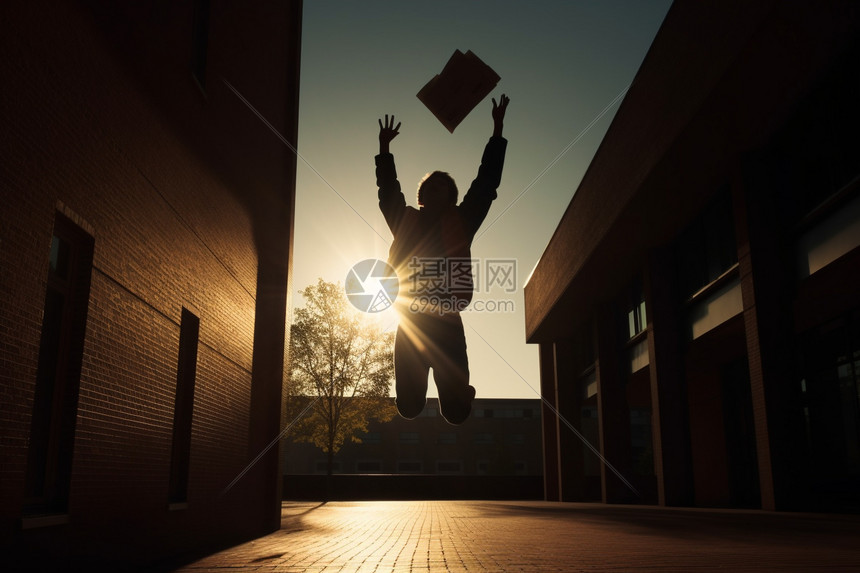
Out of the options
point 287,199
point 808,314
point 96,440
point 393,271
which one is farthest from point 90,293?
point 808,314

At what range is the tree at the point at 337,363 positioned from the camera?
3148cm

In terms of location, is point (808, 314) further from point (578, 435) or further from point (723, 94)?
point (578, 435)

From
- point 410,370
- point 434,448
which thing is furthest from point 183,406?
point 434,448

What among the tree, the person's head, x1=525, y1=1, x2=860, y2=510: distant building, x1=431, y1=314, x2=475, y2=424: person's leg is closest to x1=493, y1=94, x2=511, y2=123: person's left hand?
the person's head

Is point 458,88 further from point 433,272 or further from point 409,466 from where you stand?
point 409,466

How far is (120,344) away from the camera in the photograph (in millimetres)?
6938

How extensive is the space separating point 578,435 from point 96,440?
26.8 metres

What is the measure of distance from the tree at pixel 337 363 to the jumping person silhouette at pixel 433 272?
2617 centimetres

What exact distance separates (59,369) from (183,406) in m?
3.31

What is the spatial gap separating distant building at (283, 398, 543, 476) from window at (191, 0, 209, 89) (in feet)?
167

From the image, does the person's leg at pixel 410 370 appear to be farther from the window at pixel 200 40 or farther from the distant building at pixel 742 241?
the distant building at pixel 742 241

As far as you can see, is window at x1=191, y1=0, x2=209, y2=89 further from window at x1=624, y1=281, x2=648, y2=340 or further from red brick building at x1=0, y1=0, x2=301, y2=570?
window at x1=624, y1=281, x2=648, y2=340

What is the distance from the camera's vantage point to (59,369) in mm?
6047

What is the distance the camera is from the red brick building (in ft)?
17.2
